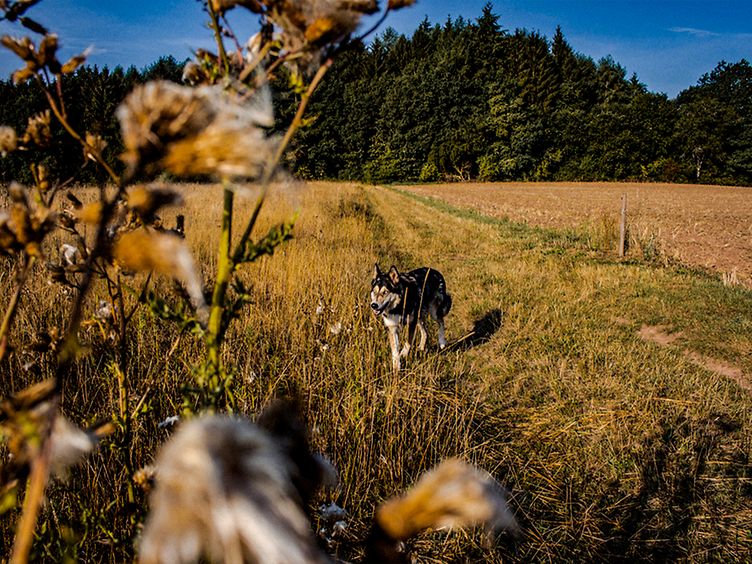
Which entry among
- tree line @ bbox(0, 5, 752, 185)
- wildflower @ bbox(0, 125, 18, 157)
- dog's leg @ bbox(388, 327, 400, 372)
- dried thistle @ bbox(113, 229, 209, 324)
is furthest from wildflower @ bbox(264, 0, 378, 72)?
tree line @ bbox(0, 5, 752, 185)

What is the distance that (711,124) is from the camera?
49.0 meters

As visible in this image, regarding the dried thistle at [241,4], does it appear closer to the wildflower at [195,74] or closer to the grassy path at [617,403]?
the wildflower at [195,74]

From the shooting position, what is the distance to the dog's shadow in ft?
19.3

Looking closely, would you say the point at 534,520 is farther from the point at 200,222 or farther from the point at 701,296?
the point at 200,222

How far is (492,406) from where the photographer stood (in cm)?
421

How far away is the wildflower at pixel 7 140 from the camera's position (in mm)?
882

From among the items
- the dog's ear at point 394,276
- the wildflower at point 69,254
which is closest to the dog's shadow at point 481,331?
the dog's ear at point 394,276

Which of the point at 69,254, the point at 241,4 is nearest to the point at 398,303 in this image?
the point at 69,254

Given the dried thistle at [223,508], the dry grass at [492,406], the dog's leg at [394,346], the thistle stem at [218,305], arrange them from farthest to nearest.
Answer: the dog's leg at [394,346] < the dry grass at [492,406] < the thistle stem at [218,305] < the dried thistle at [223,508]

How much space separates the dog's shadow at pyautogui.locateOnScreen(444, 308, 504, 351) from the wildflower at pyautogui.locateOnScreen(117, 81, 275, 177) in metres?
5.32

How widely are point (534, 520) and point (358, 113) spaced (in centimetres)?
6453

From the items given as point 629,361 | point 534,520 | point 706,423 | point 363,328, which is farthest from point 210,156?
point 629,361

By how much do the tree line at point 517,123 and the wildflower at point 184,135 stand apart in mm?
47436

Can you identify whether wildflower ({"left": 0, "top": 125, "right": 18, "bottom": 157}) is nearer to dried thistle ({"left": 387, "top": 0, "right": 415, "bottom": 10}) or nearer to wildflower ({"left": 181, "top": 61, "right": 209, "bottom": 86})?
wildflower ({"left": 181, "top": 61, "right": 209, "bottom": 86})
